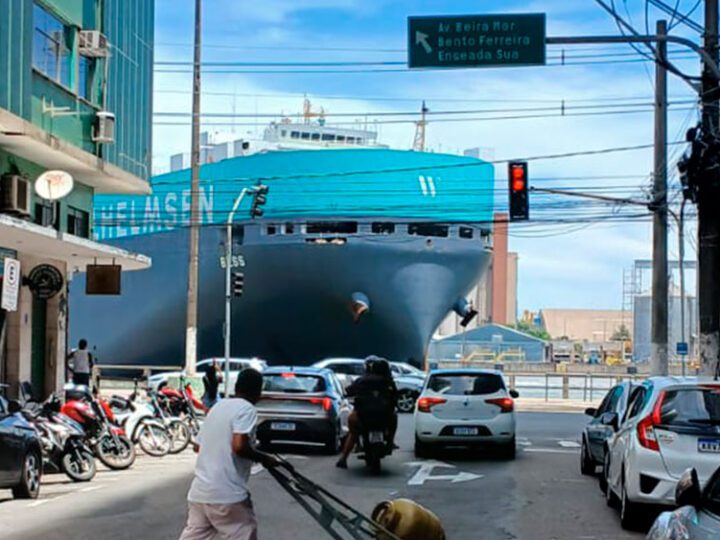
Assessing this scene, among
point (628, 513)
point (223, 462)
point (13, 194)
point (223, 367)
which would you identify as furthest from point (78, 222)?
point (223, 462)

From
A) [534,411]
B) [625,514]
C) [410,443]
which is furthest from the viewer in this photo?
[534,411]

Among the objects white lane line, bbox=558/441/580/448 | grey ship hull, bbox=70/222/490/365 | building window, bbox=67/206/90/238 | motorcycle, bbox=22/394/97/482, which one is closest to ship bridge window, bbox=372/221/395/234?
grey ship hull, bbox=70/222/490/365

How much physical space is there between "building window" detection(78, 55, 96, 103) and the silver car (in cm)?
1796

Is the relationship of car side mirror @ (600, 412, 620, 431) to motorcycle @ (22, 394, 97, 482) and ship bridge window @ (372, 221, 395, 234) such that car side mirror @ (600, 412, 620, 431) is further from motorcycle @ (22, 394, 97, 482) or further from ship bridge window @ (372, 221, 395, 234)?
ship bridge window @ (372, 221, 395, 234)

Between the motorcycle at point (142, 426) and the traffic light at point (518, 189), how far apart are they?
31.7 feet

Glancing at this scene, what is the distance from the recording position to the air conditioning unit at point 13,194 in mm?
18797

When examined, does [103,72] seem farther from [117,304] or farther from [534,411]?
[117,304]

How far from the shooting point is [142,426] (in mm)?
18375

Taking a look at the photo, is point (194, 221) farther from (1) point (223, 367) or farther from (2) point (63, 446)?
(2) point (63, 446)

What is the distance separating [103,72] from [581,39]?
12.2m

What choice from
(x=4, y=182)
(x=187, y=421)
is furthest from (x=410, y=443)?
(x=4, y=182)

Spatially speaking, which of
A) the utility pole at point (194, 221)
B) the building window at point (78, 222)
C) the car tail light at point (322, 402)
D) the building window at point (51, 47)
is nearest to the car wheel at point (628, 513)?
the car tail light at point (322, 402)

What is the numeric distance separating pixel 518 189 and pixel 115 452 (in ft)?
38.0

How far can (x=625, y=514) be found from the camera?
1091 centimetres
